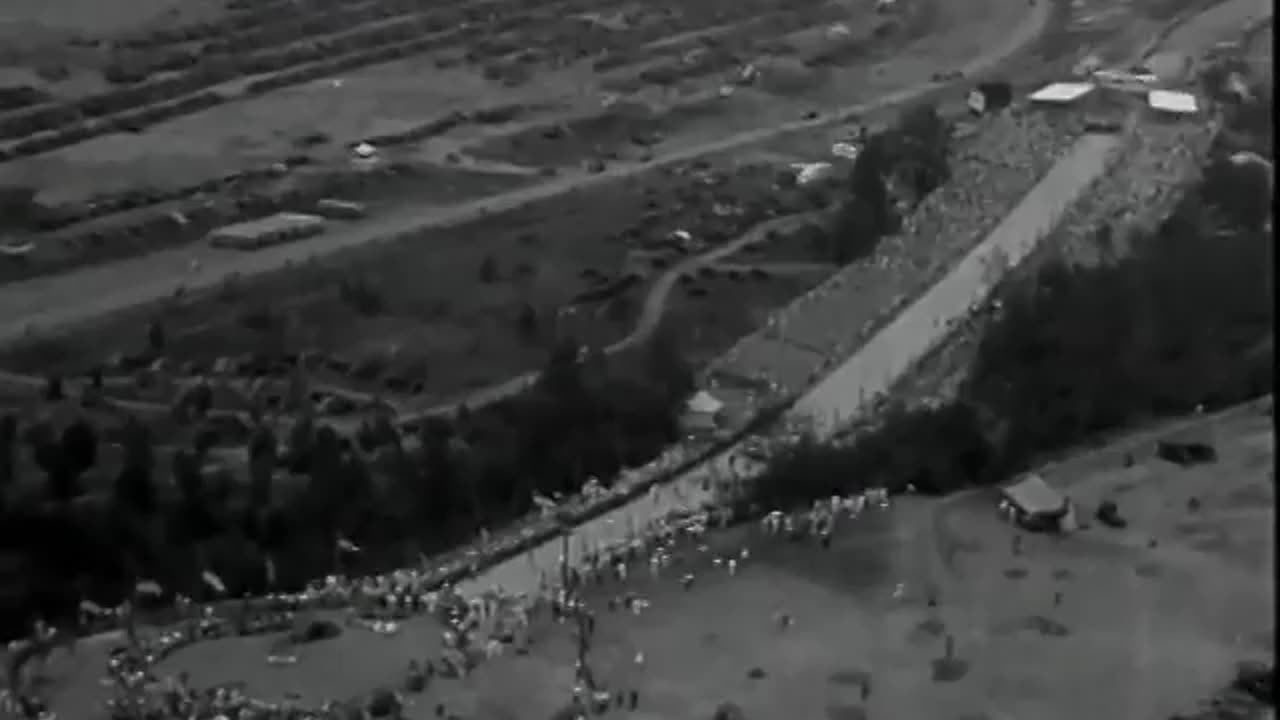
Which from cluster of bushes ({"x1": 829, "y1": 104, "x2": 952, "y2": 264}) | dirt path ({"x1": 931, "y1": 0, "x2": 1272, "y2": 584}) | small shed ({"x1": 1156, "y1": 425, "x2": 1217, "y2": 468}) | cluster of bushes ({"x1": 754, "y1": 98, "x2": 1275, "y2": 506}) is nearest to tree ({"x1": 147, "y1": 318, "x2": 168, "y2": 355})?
cluster of bushes ({"x1": 754, "y1": 98, "x2": 1275, "y2": 506})

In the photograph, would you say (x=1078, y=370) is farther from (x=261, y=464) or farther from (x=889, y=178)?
(x=889, y=178)

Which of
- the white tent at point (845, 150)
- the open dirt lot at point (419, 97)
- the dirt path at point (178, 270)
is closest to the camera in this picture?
the dirt path at point (178, 270)

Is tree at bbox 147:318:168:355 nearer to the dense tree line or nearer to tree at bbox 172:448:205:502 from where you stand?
the dense tree line

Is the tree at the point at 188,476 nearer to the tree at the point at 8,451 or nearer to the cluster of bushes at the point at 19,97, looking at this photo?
the tree at the point at 8,451

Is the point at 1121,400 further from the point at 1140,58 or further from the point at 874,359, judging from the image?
the point at 1140,58

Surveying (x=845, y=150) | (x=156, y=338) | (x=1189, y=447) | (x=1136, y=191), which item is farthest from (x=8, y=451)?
(x=845, y=150)

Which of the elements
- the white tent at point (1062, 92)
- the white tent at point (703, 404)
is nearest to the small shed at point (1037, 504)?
the white tent at point (703, 404)
